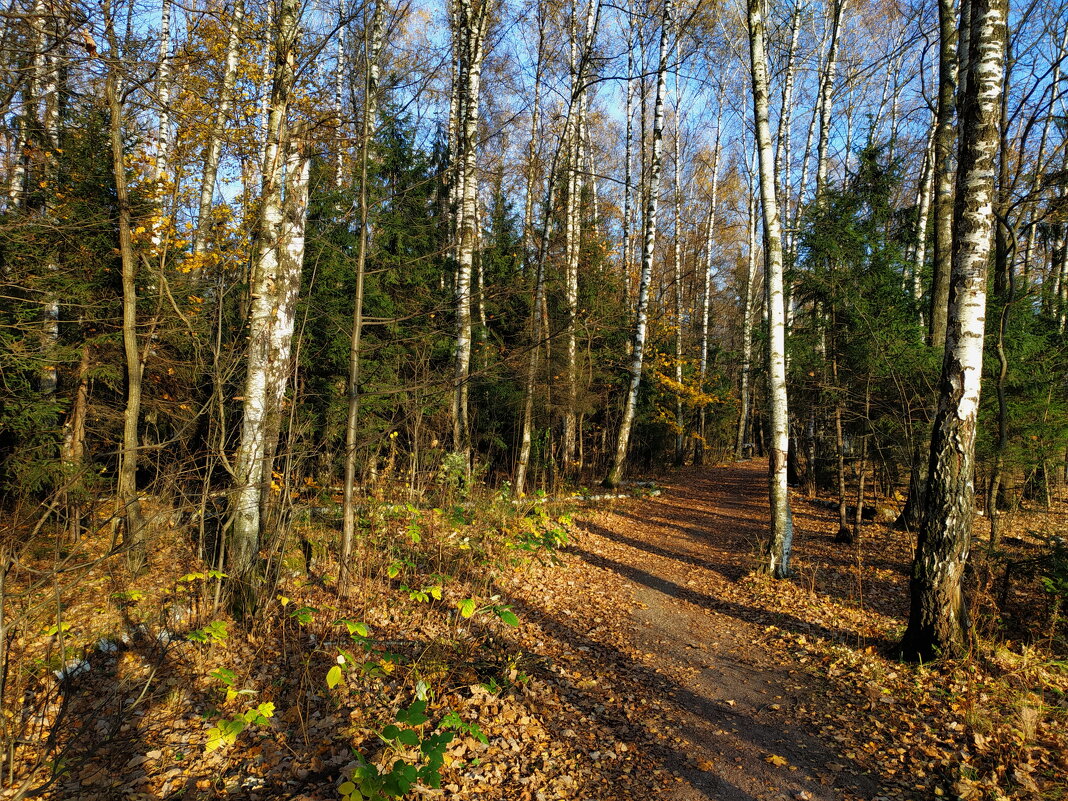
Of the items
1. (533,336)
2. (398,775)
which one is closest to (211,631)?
(398,775)

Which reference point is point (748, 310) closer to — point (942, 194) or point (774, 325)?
point (942, 194)

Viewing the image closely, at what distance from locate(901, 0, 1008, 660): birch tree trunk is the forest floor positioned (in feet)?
1.61

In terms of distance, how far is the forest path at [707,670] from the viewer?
344cm

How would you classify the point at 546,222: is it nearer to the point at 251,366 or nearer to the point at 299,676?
the point at 251,366

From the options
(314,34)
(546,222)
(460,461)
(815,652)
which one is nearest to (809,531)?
(815,652)

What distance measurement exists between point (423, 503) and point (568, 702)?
4.22 m

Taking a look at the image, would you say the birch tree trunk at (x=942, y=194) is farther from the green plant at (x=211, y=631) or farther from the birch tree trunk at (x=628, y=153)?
the green plant at (x=211, y=631)

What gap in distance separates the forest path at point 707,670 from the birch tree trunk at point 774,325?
62cm

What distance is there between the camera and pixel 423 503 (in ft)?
25.6

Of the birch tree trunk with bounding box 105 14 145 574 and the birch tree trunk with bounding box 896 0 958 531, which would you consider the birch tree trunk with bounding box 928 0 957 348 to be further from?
the birch tree trunk with bounding box 105 14 145 574

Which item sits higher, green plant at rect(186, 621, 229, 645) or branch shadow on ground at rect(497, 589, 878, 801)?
green plant at rect(186, 621, 229, 645)

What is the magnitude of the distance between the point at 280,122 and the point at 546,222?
6272mm

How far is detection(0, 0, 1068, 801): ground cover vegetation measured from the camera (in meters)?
3.47

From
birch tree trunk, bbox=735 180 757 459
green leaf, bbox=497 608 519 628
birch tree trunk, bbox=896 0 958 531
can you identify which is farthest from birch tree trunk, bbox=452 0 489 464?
birch tree trunk, bbox=735 180 757 459
